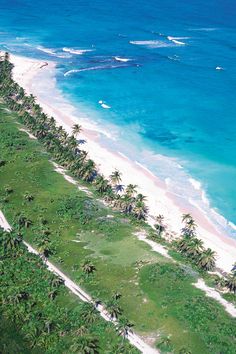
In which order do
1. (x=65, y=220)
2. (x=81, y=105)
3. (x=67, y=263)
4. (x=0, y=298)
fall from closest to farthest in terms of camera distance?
(x=0, y=298), (x=67, y=263), (x=65, y=220), (x=81, y=105)

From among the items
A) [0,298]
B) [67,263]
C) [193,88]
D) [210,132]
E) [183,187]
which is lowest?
[0,298]

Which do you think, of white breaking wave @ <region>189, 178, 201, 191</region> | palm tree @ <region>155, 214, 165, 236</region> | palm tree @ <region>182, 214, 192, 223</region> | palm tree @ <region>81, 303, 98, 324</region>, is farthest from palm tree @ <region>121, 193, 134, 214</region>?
palm tree @ <region>81, 303, 98, 324</region>

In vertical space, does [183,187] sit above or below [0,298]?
above

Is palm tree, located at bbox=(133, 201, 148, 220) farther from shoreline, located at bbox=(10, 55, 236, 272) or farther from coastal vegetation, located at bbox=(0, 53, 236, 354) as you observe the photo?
shoreline, located at bbox=(10, 55, 236, 272)

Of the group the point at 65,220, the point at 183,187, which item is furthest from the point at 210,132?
the point at 65,220

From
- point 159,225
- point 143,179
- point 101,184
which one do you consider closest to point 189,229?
point 159,225

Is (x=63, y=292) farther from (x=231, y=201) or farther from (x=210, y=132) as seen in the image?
(x=210, y=132)

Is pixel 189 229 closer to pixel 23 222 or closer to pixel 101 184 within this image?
pixel 101 184
